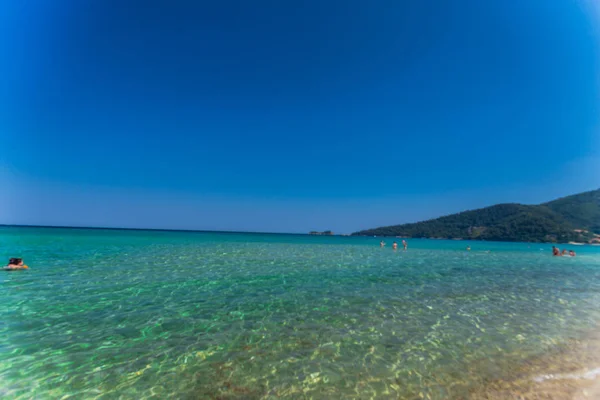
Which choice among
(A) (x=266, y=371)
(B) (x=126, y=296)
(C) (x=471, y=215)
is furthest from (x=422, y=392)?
(C) (x=471, y=215)

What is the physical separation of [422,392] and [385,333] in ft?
9.73

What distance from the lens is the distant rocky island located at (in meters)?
130

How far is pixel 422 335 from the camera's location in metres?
8.47

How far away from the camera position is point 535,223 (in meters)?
137

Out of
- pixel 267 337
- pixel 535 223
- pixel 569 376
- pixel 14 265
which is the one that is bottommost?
pixel 569 376

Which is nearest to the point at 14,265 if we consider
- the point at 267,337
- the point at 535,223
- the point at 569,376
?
the point at 267,337

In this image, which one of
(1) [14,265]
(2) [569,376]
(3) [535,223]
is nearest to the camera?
(2) [569,376]

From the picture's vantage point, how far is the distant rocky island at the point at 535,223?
130 metres

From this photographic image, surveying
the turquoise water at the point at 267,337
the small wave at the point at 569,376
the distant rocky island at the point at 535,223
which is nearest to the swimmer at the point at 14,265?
the turquoise water at the point at 267,337

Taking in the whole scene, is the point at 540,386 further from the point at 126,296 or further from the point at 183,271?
the point at 183,271

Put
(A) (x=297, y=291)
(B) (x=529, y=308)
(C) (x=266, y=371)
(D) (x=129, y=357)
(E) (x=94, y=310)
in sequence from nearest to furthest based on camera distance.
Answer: (C) (x=266, y=371) < (D) (x=129, y=357) < (E) (x=94, y=310) < (B) (x=529, y=308) < (A) (x=297, y=291)

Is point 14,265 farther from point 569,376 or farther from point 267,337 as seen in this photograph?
point 569,376

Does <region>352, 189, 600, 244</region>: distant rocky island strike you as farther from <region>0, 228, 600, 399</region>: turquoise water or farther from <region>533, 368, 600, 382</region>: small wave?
<region>533, 368, 600, 382</region>: small wave

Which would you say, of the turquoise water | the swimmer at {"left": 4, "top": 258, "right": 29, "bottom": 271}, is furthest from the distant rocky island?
the swimmer at {"left": 4, "top": 258, "right": 29, "bottom": 271}
